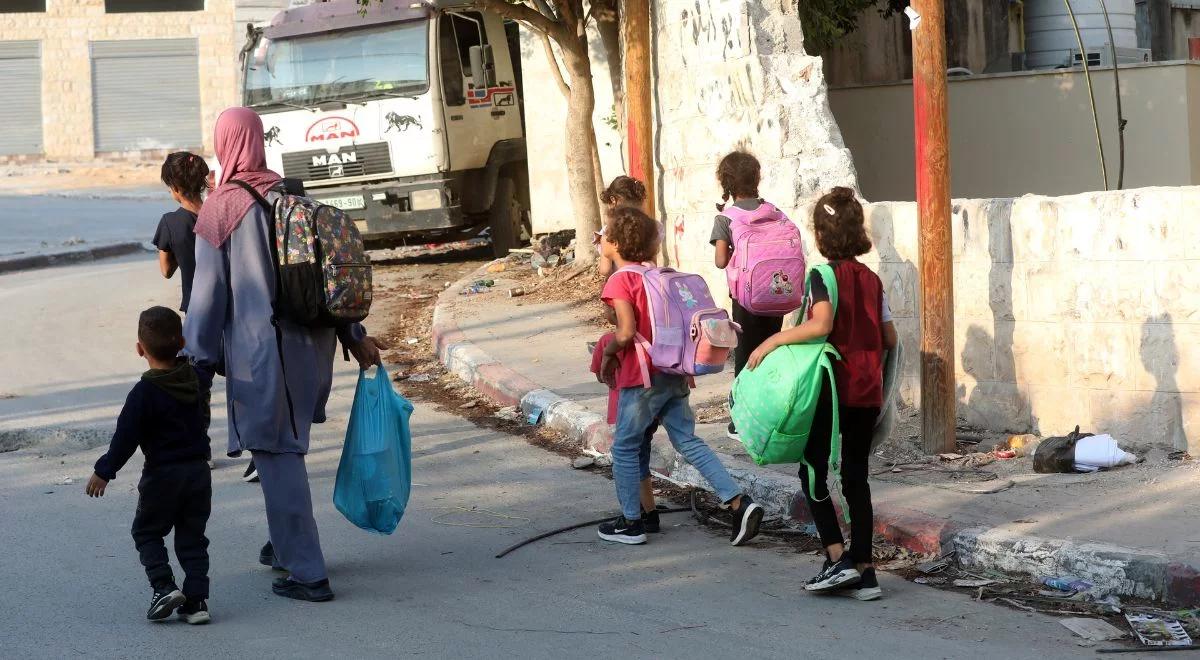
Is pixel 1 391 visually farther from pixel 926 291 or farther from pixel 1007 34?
pixel 1007 34

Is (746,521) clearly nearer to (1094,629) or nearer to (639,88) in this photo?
(1094,629)

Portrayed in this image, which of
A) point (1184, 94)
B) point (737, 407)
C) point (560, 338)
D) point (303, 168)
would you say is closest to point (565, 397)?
point (560, 338)

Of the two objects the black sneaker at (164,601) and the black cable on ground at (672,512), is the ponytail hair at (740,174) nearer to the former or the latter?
the black cable on ground at (672,512)

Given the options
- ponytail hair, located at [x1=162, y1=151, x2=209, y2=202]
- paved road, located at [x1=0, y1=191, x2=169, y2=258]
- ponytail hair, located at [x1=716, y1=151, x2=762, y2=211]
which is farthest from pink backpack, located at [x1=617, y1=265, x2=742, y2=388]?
paved road, located at [x1=0, y1=191, x2=169, y2=258]

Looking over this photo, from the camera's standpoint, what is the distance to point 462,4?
44.3ft

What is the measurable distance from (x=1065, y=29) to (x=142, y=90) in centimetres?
2926

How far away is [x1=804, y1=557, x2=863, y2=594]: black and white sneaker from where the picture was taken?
4.74 meters

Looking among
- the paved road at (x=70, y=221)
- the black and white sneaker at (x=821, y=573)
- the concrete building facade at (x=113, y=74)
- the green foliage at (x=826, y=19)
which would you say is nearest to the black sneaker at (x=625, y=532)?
the black and white sneaker at (x=821, y=573)

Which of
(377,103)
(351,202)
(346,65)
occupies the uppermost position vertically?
(346,65)

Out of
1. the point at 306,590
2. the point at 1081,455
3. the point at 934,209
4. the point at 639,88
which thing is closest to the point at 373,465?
the point at 306,590

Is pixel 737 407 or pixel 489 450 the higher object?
pixel 737 407

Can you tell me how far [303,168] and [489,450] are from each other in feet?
25.9

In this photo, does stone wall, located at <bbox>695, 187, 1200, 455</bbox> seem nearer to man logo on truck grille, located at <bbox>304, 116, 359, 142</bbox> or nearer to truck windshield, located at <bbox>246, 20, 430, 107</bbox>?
truck windshield, located at <bbox>246, 20, 430, 107</bbox>

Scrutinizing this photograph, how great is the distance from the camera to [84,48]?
1486 inches
